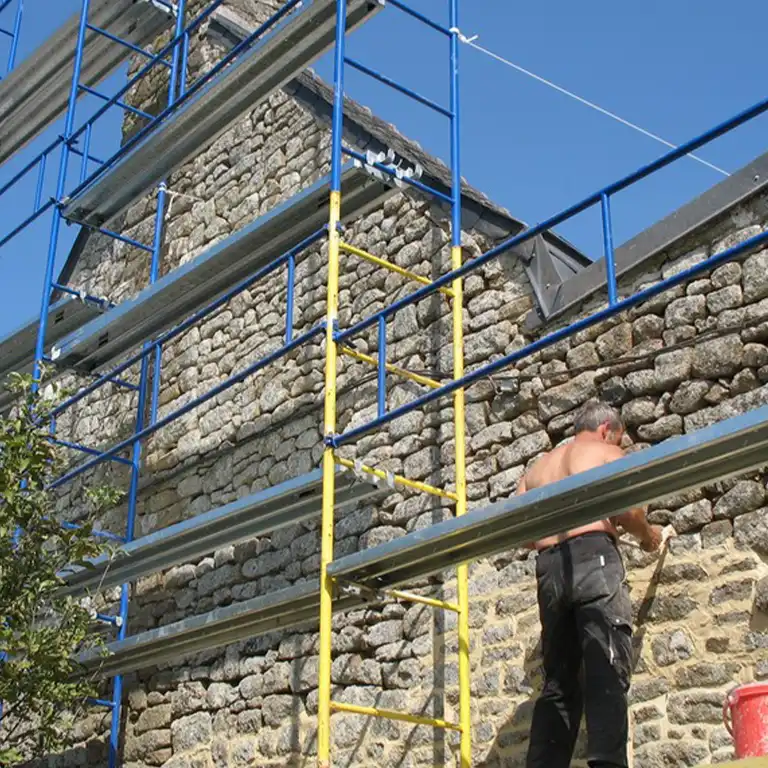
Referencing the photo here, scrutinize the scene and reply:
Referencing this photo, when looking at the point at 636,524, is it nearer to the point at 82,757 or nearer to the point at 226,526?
the point at 226,526

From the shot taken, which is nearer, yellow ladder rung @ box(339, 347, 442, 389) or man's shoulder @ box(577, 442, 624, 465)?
man's shoulder @ box(577, 442, 624, 465)

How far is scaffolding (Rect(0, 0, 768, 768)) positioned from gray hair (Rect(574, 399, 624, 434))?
0.40 m

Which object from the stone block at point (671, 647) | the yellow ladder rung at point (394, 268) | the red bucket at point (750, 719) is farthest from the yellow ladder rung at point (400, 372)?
the red bucket at point (750, 719)

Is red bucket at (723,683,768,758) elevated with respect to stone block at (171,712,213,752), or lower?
lower

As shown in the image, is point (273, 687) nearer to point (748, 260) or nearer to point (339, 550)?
point (339, 550)

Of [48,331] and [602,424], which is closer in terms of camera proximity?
[602,424]

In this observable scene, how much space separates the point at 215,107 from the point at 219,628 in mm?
3024

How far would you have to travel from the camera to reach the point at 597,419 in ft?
17.7

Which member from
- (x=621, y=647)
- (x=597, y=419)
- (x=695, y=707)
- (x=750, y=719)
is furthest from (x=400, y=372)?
(x=750, y=719)

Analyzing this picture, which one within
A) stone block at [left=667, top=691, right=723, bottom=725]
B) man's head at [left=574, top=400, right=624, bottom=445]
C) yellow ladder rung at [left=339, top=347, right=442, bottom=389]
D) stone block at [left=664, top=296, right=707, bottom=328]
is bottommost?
stone block at [left=667, top=691, right=723, bottom=725]

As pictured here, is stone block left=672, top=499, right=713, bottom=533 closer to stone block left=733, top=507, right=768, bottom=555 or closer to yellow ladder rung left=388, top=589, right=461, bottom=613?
stone block left=733, top=507, right=768, bottom=555

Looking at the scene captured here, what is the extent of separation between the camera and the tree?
588 cm

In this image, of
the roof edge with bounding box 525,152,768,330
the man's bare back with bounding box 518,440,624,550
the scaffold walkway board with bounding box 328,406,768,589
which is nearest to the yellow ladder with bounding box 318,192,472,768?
the scaffold walkway board with bounding box 328,406,768,589

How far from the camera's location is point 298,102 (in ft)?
27.7
